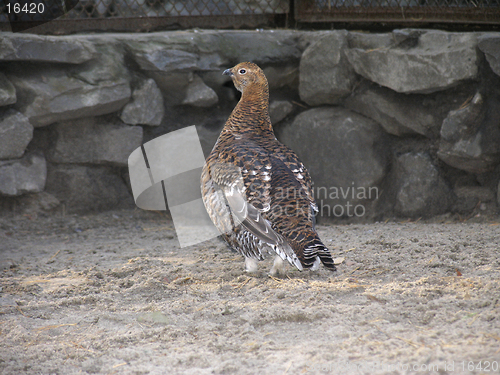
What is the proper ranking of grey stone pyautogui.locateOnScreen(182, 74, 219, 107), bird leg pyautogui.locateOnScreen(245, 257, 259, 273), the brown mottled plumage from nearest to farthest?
the brown mottled plumage < bird leg pyautogui.locateOnScreen(245, 257, 259, 273) < grey stone pyautogui.locateOnScreen(182, 74, 219, 107)

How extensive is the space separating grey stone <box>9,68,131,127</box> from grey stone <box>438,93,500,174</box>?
311 centimetres

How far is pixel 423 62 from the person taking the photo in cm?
411

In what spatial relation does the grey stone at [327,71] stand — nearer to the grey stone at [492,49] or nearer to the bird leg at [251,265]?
the grey stone at [492,49]

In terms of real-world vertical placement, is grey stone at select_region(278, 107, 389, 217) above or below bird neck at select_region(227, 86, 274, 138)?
below

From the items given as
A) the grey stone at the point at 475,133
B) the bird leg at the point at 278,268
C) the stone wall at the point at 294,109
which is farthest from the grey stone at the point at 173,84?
the grey stone at the point at 475,133

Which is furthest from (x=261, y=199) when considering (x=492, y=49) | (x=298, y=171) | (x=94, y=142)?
(x=492, y=49)

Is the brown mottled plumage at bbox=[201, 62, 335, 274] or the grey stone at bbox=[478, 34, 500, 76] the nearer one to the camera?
the brown mottled plumage at bbox=[201, 62, 335, 274]

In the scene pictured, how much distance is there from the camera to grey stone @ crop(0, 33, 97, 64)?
4.02 meters

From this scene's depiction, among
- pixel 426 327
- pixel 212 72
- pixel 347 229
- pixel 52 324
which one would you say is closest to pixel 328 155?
pixel 347 229

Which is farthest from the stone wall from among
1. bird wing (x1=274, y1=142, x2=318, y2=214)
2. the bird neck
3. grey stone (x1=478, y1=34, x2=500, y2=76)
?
bird wing (x1=274, y1=142, x2=318, y2=214)

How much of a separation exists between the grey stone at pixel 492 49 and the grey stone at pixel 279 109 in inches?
76.6

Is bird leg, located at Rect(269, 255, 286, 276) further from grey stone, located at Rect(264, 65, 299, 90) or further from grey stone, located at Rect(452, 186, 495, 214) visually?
grey stone, located at Rect(264, 65, 299, 90)

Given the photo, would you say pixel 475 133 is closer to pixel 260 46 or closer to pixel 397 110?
pixel 397 110

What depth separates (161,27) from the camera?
4926 millimetres
